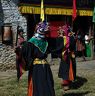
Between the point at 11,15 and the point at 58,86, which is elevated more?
the point at 11,15

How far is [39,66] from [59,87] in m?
3.67

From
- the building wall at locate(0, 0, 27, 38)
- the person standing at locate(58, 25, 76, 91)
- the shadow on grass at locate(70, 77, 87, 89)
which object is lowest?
the shadow on grass at locate(70, 77, 87, 89)

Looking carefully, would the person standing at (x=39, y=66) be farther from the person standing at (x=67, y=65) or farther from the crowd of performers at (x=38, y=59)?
the person standing at (x=67, y=65)

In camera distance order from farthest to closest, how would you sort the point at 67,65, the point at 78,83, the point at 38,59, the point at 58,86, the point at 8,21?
the point at 8,21, the point at 78,83, the point at 58,86, the point at 67,65, the point at 38,59

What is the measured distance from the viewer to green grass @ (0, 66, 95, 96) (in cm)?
1226

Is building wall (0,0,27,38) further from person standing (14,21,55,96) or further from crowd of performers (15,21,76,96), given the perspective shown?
person standing (14,21,55,96)

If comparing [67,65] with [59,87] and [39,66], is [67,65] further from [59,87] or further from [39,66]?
[39,66]

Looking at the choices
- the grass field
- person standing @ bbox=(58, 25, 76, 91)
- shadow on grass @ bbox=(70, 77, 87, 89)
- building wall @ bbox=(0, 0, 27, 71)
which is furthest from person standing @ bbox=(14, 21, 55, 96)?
building wall @ bbox=(0, 0, 27, 71)

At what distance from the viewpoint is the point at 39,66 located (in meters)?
9.62

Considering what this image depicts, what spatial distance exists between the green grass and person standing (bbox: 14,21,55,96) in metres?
2.42

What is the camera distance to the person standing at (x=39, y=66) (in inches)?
375

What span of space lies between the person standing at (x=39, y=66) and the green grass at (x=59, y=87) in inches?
95.3

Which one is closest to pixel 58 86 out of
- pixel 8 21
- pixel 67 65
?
pixel 67 65

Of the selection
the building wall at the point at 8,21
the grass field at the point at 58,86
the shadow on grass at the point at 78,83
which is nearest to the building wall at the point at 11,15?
the building wall at the point at 8,21
